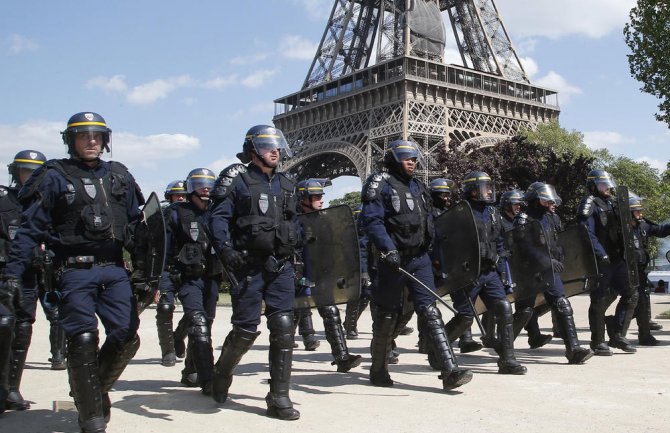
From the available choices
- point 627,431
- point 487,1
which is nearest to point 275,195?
point 627,431

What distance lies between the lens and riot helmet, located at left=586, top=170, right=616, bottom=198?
8859 millimetres

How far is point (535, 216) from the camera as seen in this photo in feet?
27.5

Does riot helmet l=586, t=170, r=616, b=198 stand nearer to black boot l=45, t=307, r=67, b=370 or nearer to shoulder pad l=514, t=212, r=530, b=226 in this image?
shoulder pad l=514, t=212, r=530, b=226

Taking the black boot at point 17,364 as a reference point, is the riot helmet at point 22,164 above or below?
above

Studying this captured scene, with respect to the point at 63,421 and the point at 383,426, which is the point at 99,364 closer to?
the point at 63,421

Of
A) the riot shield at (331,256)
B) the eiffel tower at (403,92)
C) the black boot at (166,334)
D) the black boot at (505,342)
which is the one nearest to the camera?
the riot shield at (331,256)

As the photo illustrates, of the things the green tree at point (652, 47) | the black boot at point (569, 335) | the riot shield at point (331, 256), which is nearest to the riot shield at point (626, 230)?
the black boot at point (569, 335)

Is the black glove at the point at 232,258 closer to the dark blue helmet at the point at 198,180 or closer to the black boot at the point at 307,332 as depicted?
the dark blue helmet at the point at 198,180

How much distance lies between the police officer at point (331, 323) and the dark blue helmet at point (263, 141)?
1353mm

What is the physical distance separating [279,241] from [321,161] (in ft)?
163

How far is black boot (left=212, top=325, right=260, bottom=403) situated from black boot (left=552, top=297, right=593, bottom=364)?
144 inches

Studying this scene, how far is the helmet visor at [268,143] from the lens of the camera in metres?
5.50

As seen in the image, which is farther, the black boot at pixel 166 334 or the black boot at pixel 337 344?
the black boot at pixel 166 334

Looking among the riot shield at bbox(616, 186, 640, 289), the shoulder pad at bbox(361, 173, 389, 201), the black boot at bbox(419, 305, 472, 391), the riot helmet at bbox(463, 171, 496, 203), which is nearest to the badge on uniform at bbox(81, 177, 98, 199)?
the shoulder pad at bbox(361, 173, 389, 201)
